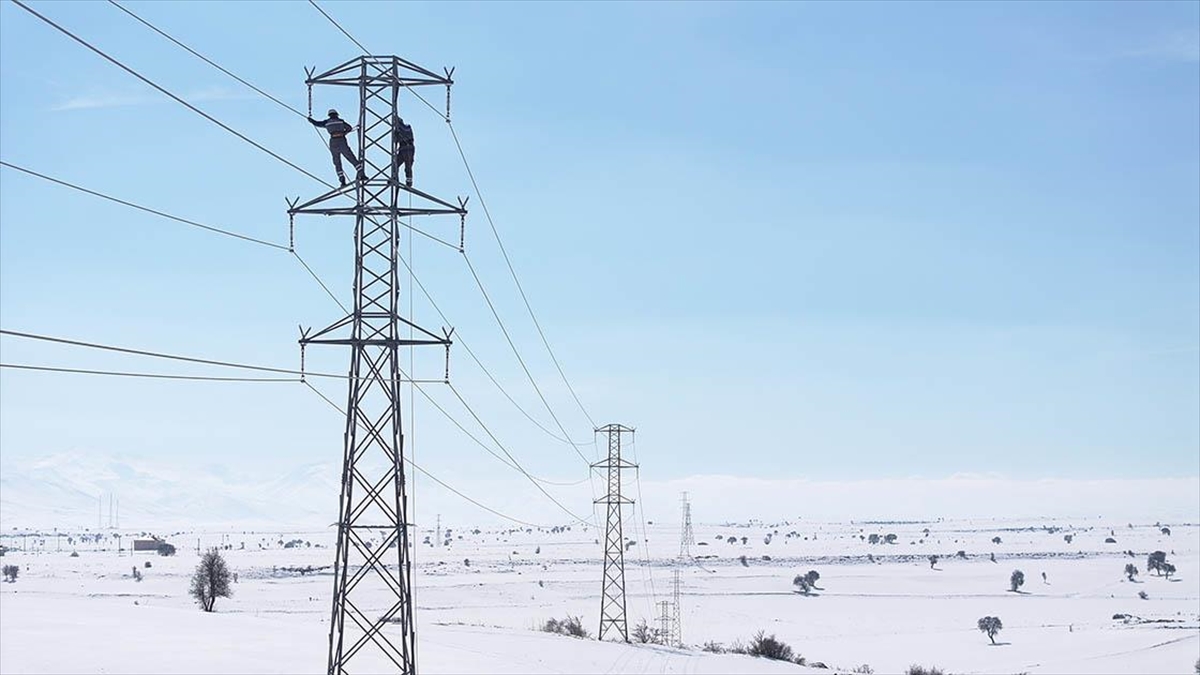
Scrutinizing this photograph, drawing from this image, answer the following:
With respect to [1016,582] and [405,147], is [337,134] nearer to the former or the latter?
[405,147]

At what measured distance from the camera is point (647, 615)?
366 feet

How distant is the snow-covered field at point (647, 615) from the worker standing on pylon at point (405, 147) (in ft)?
86.0

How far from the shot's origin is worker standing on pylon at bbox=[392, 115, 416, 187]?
A: 78.3 feet

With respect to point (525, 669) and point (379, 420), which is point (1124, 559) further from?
point (379, 420)

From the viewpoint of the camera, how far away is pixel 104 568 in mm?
159875

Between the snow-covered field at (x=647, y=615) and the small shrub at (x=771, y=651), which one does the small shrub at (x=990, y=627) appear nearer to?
the snow-covered field at (x=647, y=615)

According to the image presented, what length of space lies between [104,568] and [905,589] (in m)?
98.2

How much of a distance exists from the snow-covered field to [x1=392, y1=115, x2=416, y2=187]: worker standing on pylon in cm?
2622

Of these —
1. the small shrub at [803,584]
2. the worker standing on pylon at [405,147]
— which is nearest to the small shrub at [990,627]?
the small shrub at [803,584]

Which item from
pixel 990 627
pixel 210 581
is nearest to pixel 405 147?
pixel 210 581

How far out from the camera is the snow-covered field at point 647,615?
50844mm

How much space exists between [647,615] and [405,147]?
9217cm

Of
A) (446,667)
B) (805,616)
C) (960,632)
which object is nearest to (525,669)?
(446,667)

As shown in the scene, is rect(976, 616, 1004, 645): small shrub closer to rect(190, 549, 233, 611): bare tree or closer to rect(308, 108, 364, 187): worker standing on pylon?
rect(190, 549, 233, 611): bare tree
